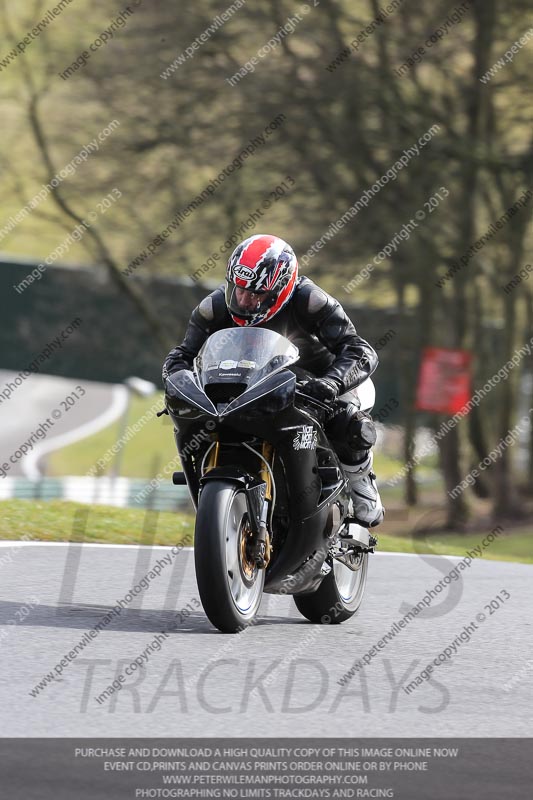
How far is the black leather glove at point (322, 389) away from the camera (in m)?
7.01

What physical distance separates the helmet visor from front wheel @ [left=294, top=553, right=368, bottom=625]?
1315 millimetres

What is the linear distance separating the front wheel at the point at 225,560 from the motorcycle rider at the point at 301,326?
2.61 ft

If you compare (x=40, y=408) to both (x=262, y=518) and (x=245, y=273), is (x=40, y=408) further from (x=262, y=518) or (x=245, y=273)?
(x=262, y=518)

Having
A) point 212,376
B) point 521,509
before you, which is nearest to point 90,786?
point 212,376

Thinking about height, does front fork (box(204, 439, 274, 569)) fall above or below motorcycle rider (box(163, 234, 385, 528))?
below

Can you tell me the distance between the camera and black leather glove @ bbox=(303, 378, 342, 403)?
701cm

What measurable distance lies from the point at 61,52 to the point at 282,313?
24.0m

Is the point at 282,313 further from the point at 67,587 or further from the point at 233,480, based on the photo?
the point at 67,587

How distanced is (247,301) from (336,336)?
0.57 m

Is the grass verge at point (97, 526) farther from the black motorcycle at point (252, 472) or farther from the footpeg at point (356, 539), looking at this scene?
the black motorcycle at point (252, 472)

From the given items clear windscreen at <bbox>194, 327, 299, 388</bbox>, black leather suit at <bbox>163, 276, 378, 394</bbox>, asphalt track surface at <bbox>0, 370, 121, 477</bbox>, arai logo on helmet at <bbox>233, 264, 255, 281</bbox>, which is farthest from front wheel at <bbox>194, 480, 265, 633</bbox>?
asphalt track surface at <bbox>0, 370, 121, 477</bbox>

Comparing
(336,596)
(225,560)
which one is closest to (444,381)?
(336,596)

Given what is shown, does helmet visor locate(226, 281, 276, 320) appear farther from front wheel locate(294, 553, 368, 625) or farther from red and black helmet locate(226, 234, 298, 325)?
front wheel locate(294, 553, 368, 625)

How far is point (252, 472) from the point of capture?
689 cm
